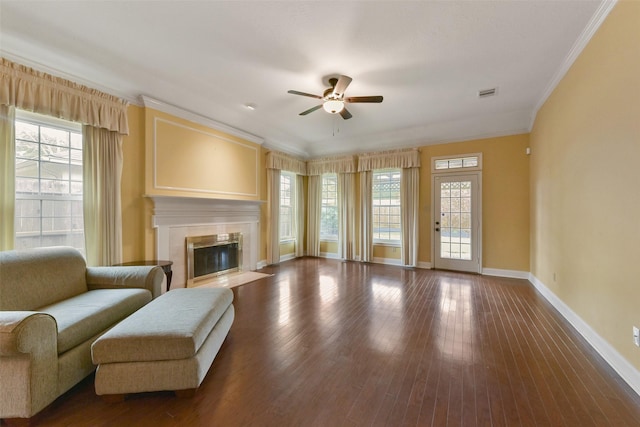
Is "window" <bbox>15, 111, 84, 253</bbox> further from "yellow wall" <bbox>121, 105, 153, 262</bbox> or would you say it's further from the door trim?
the door trim

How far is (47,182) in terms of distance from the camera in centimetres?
274

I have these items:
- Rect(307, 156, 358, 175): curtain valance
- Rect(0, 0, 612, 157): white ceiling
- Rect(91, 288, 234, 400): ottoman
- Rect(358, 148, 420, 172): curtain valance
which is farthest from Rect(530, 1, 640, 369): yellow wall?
Rect(307, 156, 358, 175): curtain valance

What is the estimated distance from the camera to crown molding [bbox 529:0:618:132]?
6.69 ft

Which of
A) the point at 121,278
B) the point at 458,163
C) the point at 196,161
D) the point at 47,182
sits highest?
the point at 458,163

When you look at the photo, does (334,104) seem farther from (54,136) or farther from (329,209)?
(329,209)

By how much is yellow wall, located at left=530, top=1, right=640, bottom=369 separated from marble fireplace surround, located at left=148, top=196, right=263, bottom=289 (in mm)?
4777

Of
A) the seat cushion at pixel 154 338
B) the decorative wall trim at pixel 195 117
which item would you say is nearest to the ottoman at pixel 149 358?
the seat cushion at pixel 154 338

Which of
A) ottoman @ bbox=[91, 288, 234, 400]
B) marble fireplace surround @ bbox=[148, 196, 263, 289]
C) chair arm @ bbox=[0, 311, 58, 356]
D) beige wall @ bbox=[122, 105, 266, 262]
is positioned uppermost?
beige wall @ bbox=[122, 105, 266, 262]

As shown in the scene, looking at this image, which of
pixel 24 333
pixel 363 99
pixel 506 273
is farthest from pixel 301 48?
pixel 506 273

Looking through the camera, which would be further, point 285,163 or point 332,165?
point 332,165

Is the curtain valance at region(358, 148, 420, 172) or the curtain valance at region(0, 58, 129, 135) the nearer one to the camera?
the curtain valance at region(0, 58, 129, 135)

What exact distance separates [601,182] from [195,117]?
5086 millimetres

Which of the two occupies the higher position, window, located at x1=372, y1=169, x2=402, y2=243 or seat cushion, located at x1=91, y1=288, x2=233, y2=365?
window, located at x1=372, y1=169, x2=402, y2=243

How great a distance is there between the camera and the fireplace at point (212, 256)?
13.3 feet
